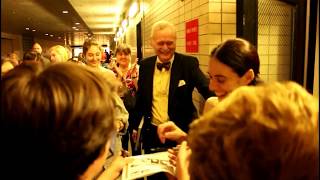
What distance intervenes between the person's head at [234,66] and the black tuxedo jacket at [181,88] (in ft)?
2.85

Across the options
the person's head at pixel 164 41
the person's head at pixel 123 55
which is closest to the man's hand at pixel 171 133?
the person's head at pixel 164 41

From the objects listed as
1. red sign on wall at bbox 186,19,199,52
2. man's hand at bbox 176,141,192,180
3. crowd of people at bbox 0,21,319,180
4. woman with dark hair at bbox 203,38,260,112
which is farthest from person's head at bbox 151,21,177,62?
crowd of people at bbox 0,21,319,180

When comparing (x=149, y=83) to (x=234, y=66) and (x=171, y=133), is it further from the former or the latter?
(x=234, y=66)

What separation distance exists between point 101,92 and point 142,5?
772 centimetres

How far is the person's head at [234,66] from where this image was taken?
Result: 1.70 meters

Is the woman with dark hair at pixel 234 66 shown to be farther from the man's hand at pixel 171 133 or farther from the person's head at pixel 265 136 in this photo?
the person's head at pixel 265 136

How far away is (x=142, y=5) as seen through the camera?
823 centimetres

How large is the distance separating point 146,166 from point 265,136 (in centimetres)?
91

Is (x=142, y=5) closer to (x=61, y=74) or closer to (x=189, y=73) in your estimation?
(x=189, y=73)

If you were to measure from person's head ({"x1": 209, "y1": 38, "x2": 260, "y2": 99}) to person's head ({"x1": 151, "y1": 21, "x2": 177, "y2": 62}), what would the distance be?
1.08 meters

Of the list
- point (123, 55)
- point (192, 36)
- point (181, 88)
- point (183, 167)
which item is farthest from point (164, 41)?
point (123, 55)

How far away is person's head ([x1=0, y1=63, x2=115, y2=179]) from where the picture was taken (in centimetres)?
74

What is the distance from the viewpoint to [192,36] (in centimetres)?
362

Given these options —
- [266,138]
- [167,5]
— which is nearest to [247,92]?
[266,138]
